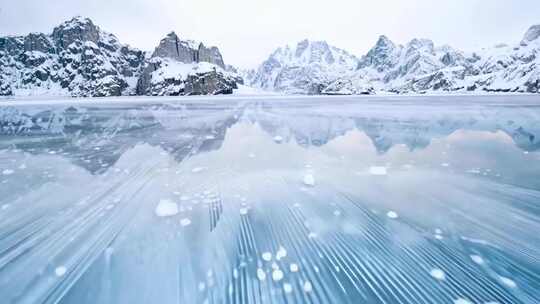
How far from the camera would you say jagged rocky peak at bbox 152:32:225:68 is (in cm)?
13775

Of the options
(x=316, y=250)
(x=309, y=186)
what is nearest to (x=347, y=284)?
(x=316, y=250)

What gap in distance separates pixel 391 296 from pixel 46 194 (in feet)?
17.2

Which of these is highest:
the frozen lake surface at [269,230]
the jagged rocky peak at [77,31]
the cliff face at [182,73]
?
the jagged rocky peak at [77,31]

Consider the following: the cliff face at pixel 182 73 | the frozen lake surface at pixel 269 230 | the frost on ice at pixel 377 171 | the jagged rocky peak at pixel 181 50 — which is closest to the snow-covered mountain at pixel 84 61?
the jagged rocky peak at pixel 181 50

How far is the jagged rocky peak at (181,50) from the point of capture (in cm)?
13775

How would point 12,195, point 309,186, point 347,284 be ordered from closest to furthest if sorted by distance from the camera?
point 347,284, point 12,195, point 309,186

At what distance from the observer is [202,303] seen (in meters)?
2.08

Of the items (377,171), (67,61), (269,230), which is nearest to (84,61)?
(67,61)

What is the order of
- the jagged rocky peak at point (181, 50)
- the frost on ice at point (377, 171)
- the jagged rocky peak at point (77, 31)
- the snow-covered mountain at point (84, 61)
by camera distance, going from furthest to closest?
the jagged rocky peak at point (77, 31) < the jagged rocky peak at point (181, 50) < the snow-covered mountain at point (84, 61) < the frost on ice at point (377, 171)

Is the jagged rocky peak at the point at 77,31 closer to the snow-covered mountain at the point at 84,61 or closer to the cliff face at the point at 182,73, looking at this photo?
the snow-covered mountain at the point at 84,61

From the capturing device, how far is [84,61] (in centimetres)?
15075

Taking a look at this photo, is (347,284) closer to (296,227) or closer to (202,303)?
(296,227)

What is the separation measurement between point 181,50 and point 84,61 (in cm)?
6285

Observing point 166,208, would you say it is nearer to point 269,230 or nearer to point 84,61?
point 269,230
